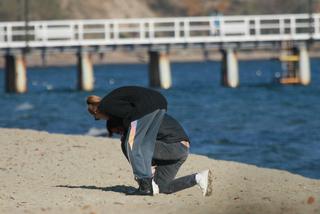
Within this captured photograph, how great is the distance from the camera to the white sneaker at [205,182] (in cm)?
1171

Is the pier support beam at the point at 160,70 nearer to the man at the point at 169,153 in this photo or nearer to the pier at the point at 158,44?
the pier at the point at 158,44

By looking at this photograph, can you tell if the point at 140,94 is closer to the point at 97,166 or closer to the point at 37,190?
the point at 37,190

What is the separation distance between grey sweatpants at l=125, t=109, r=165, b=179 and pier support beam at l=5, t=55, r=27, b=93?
125 feet

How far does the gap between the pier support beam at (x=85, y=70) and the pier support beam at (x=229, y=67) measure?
655 cm

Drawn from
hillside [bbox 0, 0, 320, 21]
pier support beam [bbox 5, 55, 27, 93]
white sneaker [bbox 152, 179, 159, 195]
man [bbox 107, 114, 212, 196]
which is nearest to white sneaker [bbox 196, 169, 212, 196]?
man [bbox 107, 114, 212, 196]

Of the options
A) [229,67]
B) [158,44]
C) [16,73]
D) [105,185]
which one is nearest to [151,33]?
[158,44]

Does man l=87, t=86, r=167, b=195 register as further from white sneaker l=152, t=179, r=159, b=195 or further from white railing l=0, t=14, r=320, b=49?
white railing l=0, t=14, r=320, b=49

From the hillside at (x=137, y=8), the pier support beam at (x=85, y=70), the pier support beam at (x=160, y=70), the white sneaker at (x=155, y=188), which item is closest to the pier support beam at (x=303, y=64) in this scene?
the pier support beam at (x=160, y=70)

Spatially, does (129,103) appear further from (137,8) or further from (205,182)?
(137,8)

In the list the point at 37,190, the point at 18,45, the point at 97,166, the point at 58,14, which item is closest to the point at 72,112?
the point at 18,45

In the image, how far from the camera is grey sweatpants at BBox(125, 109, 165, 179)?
37.8 ft

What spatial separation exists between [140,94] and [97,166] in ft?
12.6

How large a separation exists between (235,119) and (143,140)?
23.5 m

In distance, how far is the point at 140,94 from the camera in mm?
11555
